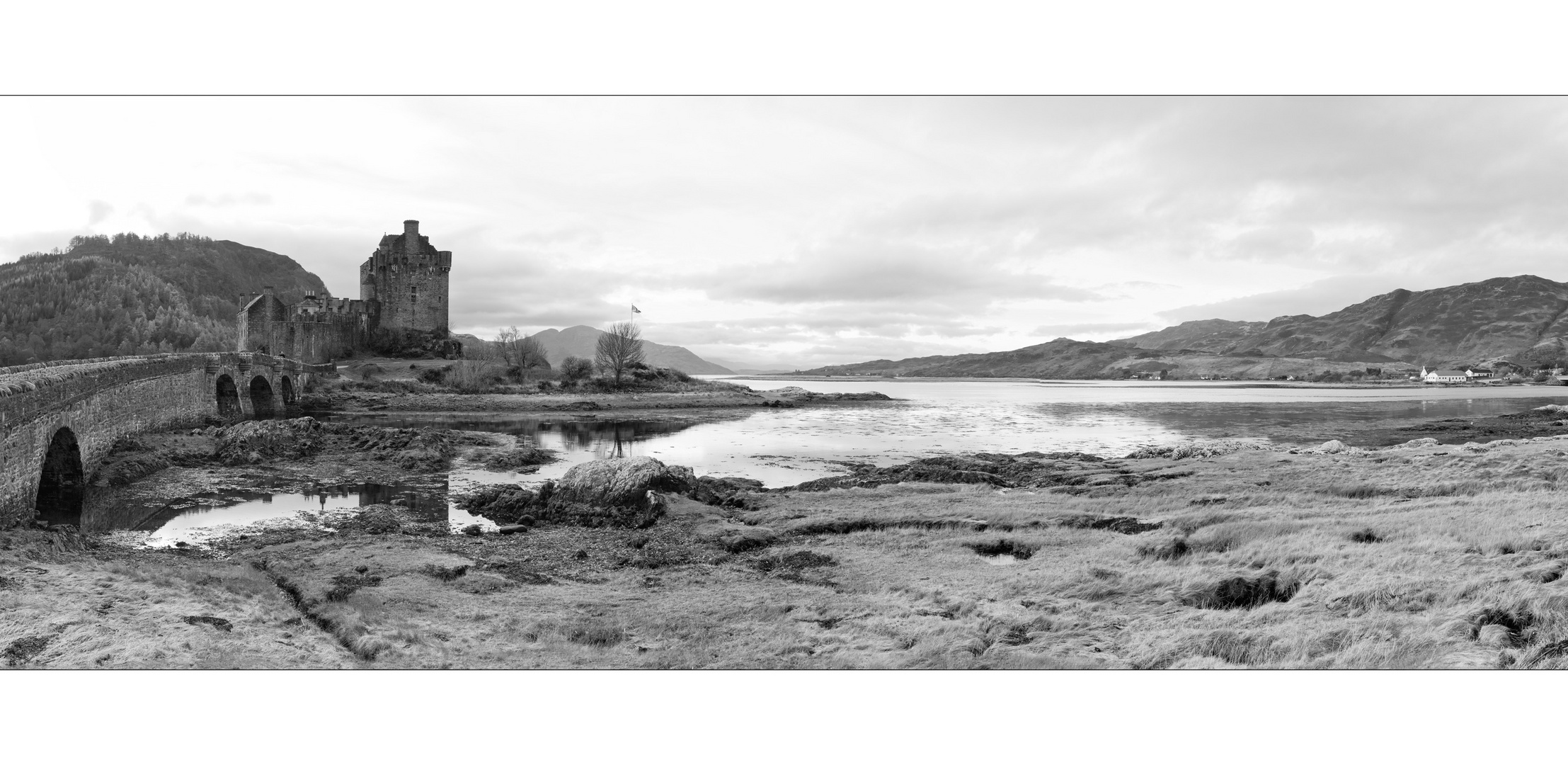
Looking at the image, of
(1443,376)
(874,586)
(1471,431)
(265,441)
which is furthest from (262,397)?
(1443,376)

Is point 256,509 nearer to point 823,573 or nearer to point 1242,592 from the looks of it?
point 823,573

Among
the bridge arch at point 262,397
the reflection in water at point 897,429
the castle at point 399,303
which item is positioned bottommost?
the reflection in water at point 897,429

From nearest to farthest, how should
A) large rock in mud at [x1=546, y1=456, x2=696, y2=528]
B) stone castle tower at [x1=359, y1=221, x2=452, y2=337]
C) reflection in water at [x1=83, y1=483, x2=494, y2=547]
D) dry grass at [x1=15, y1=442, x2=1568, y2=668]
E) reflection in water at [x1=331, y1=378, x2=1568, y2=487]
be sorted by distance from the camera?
dry grass at [x1=15, y1=442, x2=1568, y2=668] < reflection in water at [x1=83, y1=483, x2=494, y2=547] < large rock in mud at [x1=546, y1=456, x2=696, y2=528] < reflection in water at [x1=331, y1=378, x2=1568, y2=487] < stone castle tower at [x1=359, y1=221, x2=452, y2=337]

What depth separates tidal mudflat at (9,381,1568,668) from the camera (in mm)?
7254

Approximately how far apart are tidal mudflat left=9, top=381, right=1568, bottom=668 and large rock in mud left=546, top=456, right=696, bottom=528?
0.08m

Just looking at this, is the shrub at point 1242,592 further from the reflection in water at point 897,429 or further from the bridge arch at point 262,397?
the bridge arch at point 262,397

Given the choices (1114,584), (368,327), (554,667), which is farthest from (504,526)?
(368,327)

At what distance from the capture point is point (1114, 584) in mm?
9562

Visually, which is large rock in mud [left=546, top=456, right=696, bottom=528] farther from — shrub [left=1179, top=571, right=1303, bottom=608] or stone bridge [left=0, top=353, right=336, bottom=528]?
shrub [left=1179, top=571, right=1303, bottom=608]

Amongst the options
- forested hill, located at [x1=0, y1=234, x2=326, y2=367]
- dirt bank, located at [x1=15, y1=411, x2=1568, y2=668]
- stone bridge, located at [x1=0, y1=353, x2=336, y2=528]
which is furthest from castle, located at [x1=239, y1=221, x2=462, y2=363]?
dirt bank, located at [x1=15, y1=411, x2=1568, y2=668]

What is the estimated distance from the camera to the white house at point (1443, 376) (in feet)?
436

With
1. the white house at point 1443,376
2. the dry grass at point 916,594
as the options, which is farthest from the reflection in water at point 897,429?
the white house at point 1443,376

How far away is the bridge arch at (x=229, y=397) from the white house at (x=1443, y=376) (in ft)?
582

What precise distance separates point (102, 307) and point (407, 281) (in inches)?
1861
